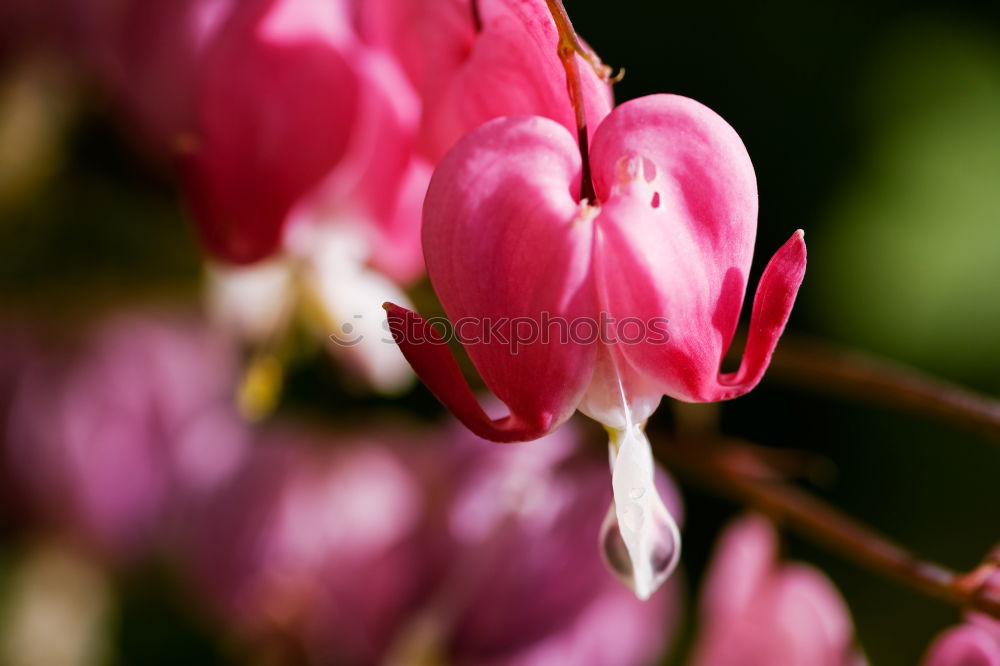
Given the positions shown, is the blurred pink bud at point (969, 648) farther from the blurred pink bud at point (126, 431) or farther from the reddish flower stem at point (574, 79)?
the blurred pink bud at point (126, 431)

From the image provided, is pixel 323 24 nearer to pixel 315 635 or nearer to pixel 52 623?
pixel 315 635

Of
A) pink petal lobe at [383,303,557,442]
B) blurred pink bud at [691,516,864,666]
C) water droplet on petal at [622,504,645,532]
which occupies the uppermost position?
pink petal lobe at [383,303,557,442]

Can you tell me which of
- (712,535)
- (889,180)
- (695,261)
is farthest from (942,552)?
(695,261)

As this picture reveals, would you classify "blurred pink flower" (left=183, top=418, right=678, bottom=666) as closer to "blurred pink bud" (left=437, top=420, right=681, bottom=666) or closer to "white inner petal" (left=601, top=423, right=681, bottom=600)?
"blurred pink bud" (left=437, top=420, right=681, bottom=666)

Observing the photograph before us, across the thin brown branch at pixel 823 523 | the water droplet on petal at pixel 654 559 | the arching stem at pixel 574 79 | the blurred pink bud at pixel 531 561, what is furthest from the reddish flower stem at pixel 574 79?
the blurred pink bud at pixel 531 561

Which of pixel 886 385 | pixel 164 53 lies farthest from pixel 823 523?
pixel 164 53

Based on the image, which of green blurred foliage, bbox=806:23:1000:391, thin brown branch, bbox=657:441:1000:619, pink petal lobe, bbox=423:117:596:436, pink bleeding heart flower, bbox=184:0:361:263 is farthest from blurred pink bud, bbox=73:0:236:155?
green blurred foliage, bbox=806:23:1000:391
